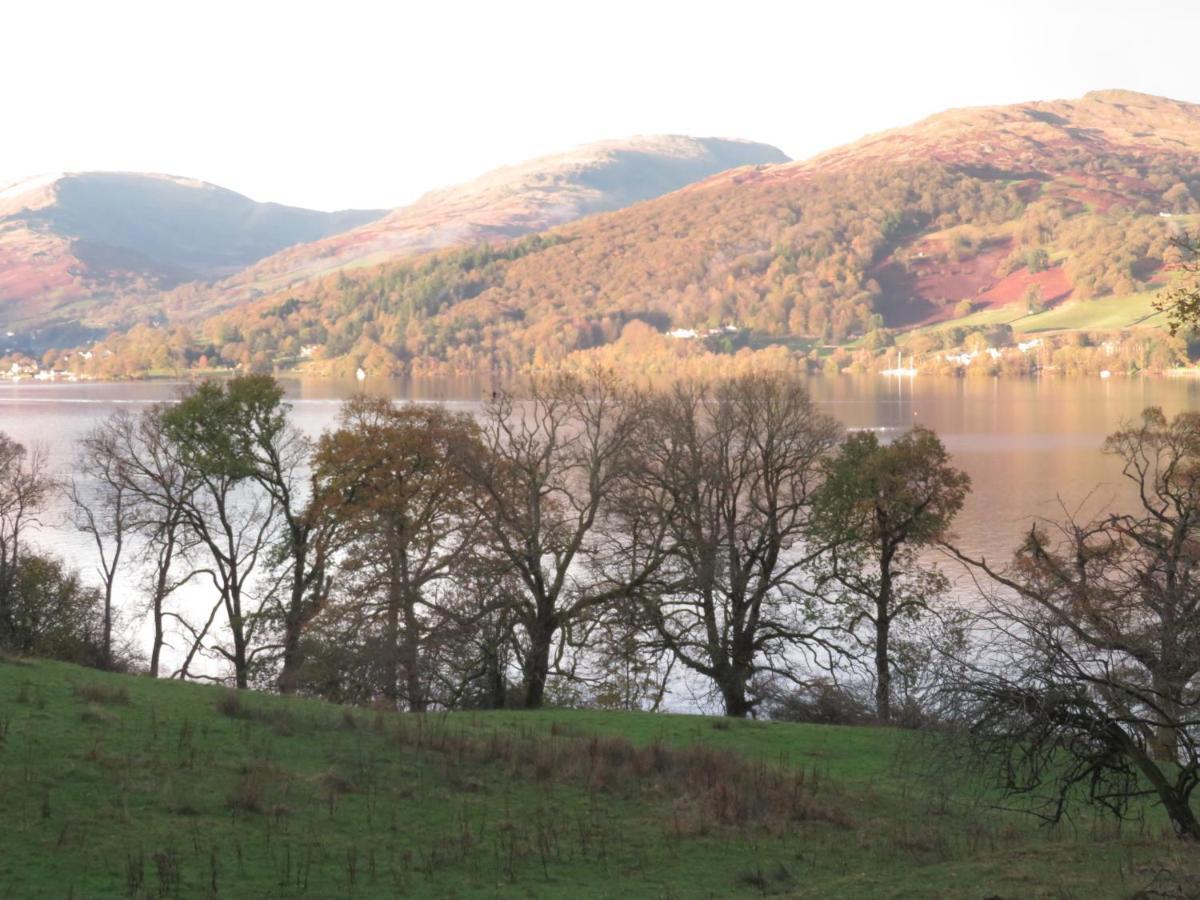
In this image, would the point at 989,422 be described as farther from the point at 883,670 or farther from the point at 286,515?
the point at 286,515

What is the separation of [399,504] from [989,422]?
308 ft

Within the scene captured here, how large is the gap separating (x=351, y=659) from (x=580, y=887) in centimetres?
1713

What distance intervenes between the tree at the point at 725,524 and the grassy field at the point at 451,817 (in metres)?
12.4

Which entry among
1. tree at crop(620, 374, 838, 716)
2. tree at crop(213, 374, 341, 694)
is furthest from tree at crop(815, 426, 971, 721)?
tree at crop(213, 374, 341, 694)

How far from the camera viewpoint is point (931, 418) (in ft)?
393

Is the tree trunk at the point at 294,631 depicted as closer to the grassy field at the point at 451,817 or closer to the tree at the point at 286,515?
the tree at the point at 286,515

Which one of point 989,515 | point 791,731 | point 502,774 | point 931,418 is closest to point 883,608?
point 791,731

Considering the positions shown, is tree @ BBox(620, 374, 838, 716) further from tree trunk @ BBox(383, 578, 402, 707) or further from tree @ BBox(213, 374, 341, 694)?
tree @ BBox(213, 374, 341, 694)

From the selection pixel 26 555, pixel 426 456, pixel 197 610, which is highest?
pixel 426 456

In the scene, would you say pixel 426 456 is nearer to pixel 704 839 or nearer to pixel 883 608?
pixel 883 608

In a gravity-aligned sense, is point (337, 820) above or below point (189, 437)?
below

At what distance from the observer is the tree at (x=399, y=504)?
99.1ft

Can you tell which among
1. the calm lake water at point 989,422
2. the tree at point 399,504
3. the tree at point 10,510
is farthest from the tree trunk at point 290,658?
the calm lake water at point 989,422

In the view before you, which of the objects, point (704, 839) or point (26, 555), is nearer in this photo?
point (704, 839)
